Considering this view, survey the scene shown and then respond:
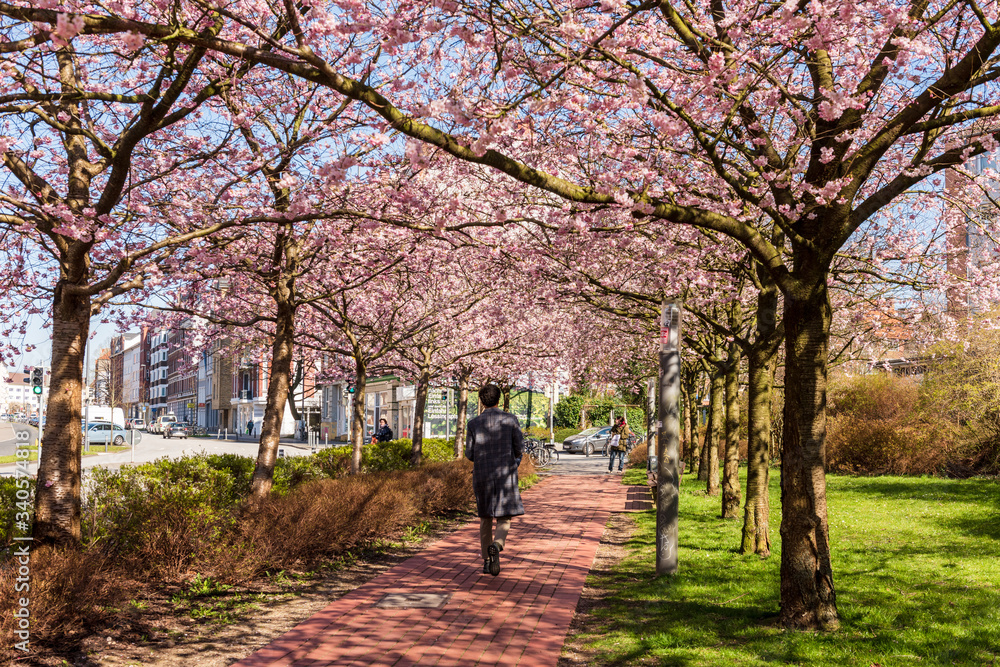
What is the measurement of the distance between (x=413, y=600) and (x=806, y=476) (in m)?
3.68

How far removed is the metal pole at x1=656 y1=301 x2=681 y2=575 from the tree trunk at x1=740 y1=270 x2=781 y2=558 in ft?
4.97

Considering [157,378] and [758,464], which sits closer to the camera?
[758,464]

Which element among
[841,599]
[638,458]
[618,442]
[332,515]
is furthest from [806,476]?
[638,458]

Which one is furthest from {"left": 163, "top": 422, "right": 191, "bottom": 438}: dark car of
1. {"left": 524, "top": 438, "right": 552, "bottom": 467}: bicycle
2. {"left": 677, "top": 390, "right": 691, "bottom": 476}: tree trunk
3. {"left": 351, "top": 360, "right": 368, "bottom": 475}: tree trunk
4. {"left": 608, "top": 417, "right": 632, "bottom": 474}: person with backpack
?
{"left": 351, "top": 360, "right": 368, "bottom": 475}: tree trunk

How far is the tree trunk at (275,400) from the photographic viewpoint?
35.2 ft

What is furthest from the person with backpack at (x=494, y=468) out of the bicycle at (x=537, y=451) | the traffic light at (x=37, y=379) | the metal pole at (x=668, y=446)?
the bicycle at (x=537, y=451)

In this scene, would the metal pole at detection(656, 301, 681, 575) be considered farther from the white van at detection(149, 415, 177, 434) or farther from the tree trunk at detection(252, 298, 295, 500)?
the white van at detection(149, 415, 177, 434)

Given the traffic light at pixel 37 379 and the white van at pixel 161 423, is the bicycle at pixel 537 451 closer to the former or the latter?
the traffic light at pixel 37 379

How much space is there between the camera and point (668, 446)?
29.1 ft

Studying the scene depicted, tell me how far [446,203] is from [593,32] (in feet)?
14.8

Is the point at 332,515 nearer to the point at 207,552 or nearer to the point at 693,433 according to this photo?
the point at 207,552

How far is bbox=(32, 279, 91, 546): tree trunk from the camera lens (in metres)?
6.73

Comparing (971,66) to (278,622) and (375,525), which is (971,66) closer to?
(278,622)

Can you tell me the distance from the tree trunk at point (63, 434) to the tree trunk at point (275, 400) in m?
3.74
